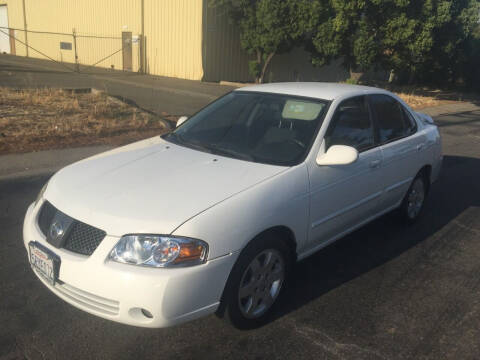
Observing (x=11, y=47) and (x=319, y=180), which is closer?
(x=319, y=180)

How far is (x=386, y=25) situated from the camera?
1767 cm

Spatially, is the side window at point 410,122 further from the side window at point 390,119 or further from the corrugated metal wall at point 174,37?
the corrugated metal wall at point 174,37

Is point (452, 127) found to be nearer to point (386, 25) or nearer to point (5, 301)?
point (386, 25)

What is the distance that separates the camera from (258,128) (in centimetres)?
384

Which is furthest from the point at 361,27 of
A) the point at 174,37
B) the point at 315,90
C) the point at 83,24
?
the point at 83,24

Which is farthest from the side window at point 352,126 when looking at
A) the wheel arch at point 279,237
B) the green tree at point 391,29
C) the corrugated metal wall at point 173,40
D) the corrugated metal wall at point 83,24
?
the corrugated metal wall at point 83,24

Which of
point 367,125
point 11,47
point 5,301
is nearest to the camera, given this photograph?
point 5,301

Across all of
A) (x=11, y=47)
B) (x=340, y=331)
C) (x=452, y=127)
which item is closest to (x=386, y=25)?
(x=452, y=127)

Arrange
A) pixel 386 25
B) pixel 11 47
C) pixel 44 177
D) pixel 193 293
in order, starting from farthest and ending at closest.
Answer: pixel 11 47, pixel 386 25, pixel 44 177, pixel 193 293

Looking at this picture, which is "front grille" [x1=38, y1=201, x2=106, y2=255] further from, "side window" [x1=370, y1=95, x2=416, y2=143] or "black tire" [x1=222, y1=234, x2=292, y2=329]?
"side window" [x1=370, y1=95, x2=416, y2=143]

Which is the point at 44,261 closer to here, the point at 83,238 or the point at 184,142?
the point at 83,238

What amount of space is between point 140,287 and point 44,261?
750 millimetres

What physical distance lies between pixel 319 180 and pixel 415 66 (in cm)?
1764

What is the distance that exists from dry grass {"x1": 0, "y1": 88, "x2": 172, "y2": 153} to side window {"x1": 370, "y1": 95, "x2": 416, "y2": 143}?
17.7 ft
